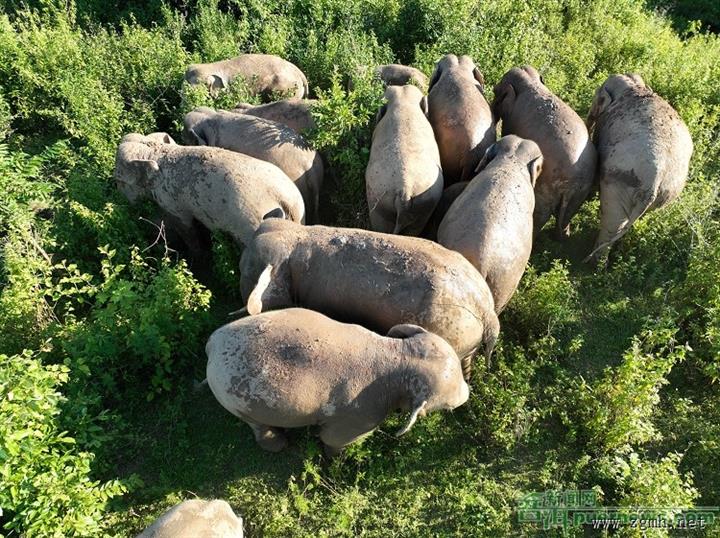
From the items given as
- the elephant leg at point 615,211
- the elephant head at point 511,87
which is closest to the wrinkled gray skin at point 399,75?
the elephant head at point 511,87

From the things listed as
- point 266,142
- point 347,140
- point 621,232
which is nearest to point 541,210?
point 621,232

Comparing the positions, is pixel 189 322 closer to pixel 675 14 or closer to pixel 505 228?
pixel 505 228

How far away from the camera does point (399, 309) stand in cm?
495

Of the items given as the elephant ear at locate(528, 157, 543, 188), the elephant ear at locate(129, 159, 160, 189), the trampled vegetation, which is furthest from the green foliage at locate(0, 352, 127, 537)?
the elephant ear at locate(528, 157, 543, 188)

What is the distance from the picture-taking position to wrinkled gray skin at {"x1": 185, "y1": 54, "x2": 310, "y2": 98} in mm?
8586

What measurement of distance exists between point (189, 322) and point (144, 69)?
220 inches

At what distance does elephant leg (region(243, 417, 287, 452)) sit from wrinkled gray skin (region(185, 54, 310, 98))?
5.69 meters

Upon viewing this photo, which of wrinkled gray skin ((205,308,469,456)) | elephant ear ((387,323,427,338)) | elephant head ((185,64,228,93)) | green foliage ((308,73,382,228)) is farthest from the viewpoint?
elephant head ((185,64,228,93))

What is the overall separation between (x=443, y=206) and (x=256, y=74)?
4.24 meters

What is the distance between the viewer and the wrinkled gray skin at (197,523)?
13.0 ft

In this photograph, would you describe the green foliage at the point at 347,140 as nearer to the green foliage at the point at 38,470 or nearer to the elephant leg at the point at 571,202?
the elephant leg at the point at 571,202

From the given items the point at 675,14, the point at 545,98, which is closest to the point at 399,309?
the point at 545,98

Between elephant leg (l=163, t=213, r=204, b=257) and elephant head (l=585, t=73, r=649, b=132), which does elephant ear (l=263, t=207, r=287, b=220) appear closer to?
elephant leg (l=163, t=213, r=204, b=257)

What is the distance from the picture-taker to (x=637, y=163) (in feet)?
20.6
